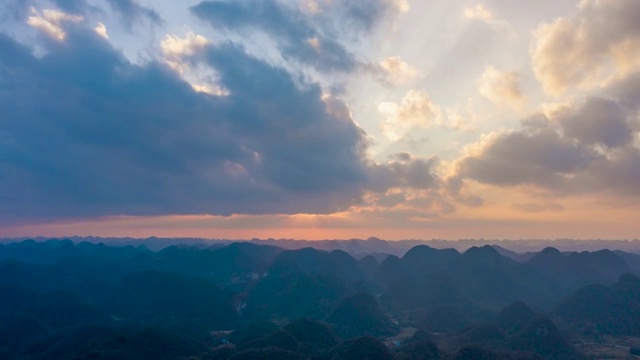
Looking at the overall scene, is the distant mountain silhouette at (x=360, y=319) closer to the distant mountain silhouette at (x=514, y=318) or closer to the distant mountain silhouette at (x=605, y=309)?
the distant mountain silhouette at (x=514, y=318)

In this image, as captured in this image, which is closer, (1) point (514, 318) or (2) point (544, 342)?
(2) point (544, 342)

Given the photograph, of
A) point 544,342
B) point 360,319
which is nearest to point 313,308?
point 360,319

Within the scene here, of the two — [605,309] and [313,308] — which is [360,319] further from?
[605,309]

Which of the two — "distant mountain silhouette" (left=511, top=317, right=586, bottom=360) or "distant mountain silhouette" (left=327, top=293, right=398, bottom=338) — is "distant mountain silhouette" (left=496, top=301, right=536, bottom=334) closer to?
"distant mountain silhouette" (left=511, top=317, right=586, bottom=360)

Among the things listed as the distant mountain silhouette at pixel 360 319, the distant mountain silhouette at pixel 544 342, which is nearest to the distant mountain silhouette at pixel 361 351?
the distant mountain silhouette at pixel 544 342

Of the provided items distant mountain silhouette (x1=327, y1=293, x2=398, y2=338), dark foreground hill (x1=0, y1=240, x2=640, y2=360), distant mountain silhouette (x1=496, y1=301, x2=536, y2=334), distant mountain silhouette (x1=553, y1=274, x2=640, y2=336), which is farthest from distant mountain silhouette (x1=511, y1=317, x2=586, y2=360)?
distant mountain silhouette (x1=327, y1=293, x2=398, y2=338)

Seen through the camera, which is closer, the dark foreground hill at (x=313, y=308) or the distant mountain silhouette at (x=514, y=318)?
the dark foreground hill at (x=313, y=308)

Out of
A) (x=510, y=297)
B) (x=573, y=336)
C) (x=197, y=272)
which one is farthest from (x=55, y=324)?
(x=510, y=297)

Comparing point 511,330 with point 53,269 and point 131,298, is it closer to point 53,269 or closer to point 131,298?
point 131,298
